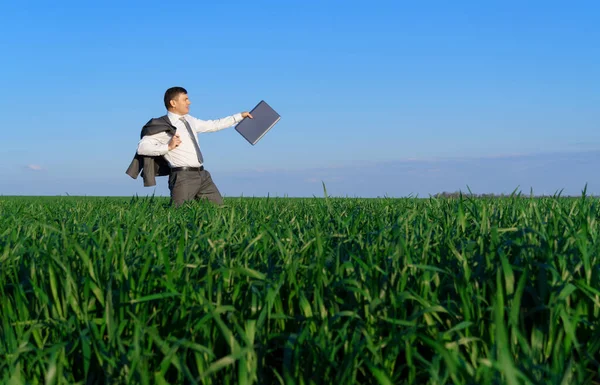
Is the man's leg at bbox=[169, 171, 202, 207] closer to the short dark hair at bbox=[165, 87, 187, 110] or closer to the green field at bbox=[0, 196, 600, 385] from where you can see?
the short dark hair at bbox=[165, 87, 187, 110]

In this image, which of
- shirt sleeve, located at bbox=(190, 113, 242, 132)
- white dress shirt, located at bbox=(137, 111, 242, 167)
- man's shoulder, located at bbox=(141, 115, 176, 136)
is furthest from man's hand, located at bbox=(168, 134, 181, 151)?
shirt sleeve, located at bbox=(190, 113, 242, 132)

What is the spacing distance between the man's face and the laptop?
104 cm

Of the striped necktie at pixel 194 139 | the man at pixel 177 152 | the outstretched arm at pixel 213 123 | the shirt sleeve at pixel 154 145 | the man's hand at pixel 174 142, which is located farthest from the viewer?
the outstretched arm at pixel 213 123

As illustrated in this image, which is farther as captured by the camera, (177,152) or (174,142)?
(177,152)

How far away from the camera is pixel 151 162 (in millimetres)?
9469

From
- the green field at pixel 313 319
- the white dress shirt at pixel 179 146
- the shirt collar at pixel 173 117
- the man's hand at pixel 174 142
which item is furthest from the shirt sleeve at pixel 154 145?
the green field at pixel 313 319

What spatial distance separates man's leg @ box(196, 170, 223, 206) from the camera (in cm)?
954

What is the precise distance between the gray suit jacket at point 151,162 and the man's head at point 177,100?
8.6 inches

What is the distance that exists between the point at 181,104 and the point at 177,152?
2.74 feet

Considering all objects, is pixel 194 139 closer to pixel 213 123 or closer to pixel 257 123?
pixel 213 123

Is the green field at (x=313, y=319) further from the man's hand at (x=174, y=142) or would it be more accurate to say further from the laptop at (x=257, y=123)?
the laptop at (x=257, y=123)

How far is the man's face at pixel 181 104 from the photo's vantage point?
377 inches

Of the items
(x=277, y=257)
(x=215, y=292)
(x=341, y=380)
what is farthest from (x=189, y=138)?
(x=341, y=380)

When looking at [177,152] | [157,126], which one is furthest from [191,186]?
[157,126]
